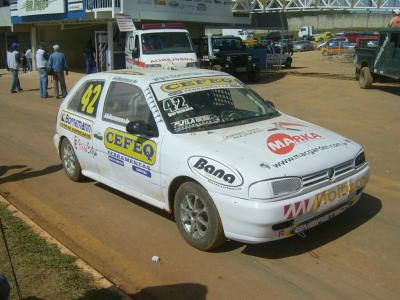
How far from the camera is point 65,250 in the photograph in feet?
14.7

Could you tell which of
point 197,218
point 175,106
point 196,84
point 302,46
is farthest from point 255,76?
point 302,46

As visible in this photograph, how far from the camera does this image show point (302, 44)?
56844 mm

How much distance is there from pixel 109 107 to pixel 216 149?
1.86 meters

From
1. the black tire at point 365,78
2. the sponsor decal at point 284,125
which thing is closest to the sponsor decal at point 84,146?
Result: the sponsor decal at point 284,125

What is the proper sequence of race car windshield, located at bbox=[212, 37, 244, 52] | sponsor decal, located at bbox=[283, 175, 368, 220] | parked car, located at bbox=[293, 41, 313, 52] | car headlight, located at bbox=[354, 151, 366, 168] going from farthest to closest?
parked car, located at bbox=[293, 41, 313, 52] → race car windshield, located at bbox=[212, 37, 244, 52] → car headlight, located at bbox=[354, 151, 366, 168] → sponsor decal, located at bbox=[283, 175, 368, 220]

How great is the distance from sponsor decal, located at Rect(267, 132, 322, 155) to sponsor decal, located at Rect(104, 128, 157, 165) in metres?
1.17

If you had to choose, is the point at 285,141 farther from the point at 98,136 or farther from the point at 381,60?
the point at 381,60

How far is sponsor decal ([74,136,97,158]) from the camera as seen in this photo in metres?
5.87

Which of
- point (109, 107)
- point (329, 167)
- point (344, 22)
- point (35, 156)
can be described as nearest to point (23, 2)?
point (35, 156)

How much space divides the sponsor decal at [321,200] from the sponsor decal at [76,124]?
2887mm

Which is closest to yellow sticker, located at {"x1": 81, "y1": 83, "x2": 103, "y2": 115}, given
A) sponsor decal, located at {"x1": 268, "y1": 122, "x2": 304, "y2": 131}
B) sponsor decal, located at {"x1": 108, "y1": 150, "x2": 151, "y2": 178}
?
sponsor decal, located at {"x1": 108, "y1": 150, "x2": 151, "y2": 178}

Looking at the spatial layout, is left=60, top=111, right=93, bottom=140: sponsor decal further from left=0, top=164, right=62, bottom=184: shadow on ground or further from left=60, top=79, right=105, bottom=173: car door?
left=0, top=164, right=62, bottom=184: shadow on ground

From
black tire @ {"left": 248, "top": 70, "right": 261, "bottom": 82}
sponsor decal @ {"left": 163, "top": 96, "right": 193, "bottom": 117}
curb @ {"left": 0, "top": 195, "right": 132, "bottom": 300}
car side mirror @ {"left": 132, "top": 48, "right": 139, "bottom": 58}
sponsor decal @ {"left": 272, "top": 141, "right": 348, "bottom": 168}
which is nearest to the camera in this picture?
curb @ {"left": 0, "top": 195, "right": 132, "bottom": 300}

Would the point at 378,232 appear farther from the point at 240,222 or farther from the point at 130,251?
the point at 130,251
